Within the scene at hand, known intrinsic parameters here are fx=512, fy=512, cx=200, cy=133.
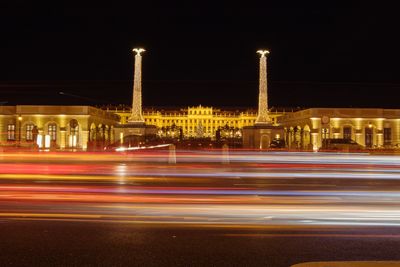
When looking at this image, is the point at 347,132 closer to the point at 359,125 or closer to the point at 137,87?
the point at 359,125

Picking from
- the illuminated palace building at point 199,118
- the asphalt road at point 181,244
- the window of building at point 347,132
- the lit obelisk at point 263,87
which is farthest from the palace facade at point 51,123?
the illuminated palace building at point 199,118

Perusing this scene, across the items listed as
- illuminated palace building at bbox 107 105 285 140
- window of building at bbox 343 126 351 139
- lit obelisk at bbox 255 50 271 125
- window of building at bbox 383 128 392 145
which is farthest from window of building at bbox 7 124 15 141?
illuminated palace building at bbox 107 105 285 140

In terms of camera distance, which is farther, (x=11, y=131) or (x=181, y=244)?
(x=11, y=131)

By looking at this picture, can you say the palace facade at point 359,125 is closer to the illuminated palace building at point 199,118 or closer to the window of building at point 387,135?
the window of building at point 387,135

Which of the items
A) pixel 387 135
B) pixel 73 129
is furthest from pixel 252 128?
pixel 73 129

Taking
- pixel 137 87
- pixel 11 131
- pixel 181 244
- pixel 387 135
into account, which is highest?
pixel 137 87

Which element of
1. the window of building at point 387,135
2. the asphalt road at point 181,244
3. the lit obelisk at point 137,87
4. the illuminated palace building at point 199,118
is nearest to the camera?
the asphalt road at point 181,244

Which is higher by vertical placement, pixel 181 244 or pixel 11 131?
pixel 11 131

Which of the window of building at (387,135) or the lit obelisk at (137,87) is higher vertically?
the lit obelisk at (137,87)

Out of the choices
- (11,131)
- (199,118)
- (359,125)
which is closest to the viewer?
(359,125)

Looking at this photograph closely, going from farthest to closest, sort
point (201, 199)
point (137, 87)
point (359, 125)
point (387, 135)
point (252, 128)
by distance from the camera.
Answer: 1. point (252, 128)
2. point (387, 135)
3. point (359, 125)
4. point (137, 87)
5. point (201, 199)

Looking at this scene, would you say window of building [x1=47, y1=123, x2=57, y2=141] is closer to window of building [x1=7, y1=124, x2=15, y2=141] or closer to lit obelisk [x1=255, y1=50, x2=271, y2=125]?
window of building [x1=7, y1=124, x2=15, y2=141]

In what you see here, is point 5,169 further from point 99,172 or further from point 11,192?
point 11,192

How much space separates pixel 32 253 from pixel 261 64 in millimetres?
52848
